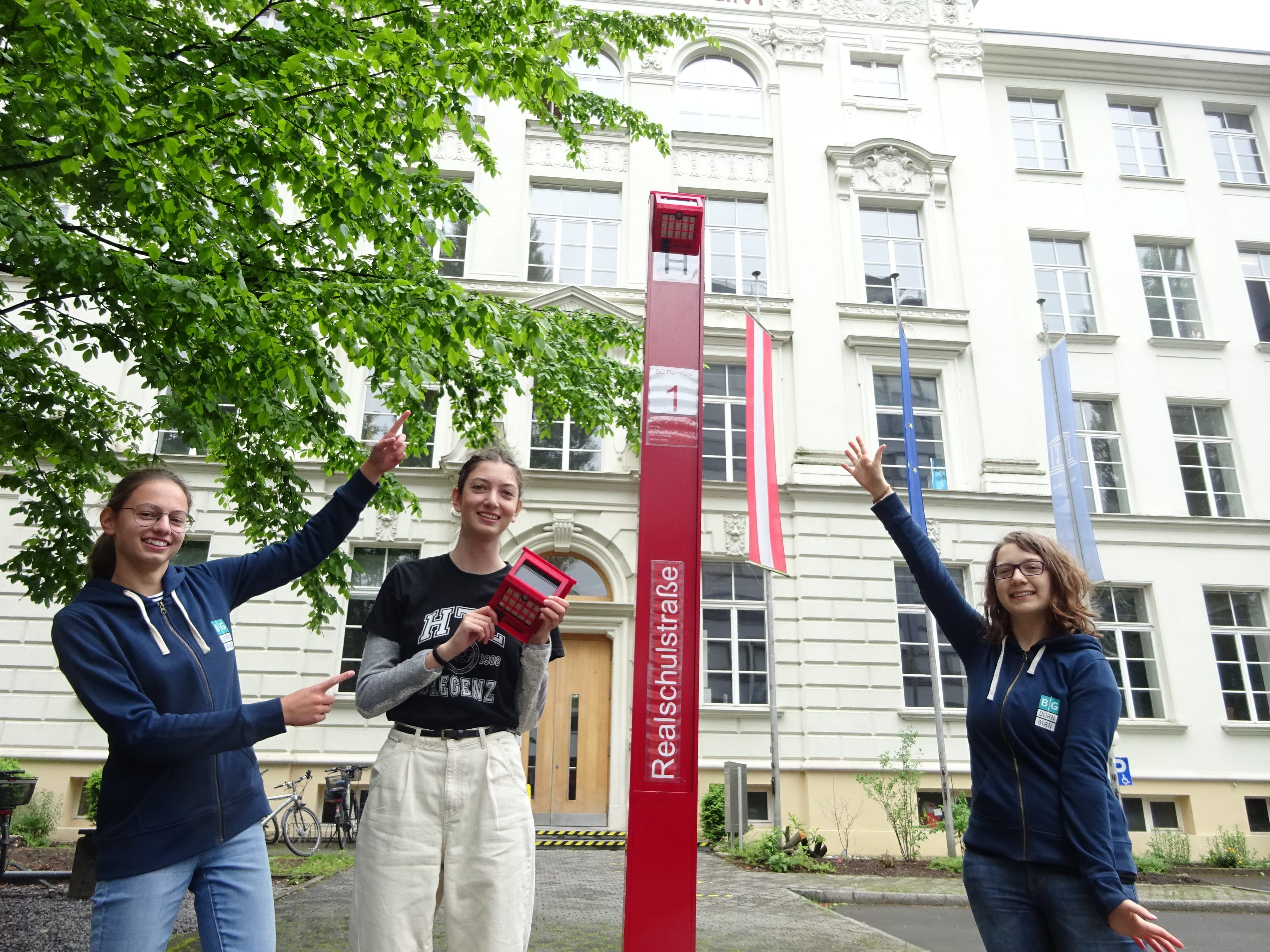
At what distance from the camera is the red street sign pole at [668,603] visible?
354cm

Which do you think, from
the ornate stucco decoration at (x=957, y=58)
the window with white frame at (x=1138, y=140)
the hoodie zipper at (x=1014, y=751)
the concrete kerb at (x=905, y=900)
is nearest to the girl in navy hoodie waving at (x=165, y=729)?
the hoodie zipper at (x=1014, y=751)

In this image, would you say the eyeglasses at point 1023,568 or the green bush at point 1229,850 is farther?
the green bush at point 1229,850

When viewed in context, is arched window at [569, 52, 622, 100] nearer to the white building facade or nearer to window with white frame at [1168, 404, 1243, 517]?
the white building facade

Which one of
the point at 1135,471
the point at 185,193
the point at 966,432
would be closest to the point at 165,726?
the point at 185,193

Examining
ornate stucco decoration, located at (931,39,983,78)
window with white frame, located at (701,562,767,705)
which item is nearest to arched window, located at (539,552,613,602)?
window with white frame, located at (701,562,767,705)

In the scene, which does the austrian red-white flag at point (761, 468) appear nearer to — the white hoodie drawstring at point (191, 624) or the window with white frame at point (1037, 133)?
the white hoodie drawstring at point (191, 624)

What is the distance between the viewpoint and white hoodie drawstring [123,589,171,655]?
237 cm

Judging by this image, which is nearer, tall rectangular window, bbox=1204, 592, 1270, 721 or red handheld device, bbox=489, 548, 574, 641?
red handheld device, bbox=489, 548, 574, 641

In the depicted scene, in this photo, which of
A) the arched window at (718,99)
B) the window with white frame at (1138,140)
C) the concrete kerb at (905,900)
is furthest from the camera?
the window with white frame at (1138,140)

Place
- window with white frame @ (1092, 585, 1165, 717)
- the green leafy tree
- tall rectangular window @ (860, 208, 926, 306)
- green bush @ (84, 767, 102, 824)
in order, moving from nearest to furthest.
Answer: the green leafy tree < green bush @ (84, 767, 102, 824) < window with white frame @ (1092, 585, 1165, 717) < tall rectangular window @ (860, 208, 926, 306)

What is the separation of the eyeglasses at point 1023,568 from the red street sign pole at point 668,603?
50.4 inches

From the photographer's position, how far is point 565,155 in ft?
54.4

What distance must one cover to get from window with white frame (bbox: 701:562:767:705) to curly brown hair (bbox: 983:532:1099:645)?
425 inches

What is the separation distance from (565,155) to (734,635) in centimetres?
988
